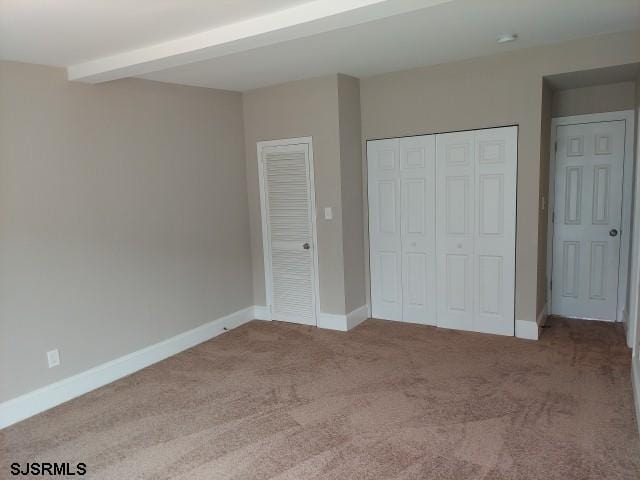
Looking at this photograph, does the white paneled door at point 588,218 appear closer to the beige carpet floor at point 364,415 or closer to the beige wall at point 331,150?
the beige carpet floor at point 364,415

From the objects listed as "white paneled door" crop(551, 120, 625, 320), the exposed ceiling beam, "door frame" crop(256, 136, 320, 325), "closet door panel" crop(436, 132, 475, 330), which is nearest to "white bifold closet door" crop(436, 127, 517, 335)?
"closet door panel" crop(436, 132, 475, 330)

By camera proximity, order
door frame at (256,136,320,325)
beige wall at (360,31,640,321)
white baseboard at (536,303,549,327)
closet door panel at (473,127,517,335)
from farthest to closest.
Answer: door frame at (256,136,320,325), white baseboard at (536,303,549,327), closet door panel at (473,127,517,335), beige wall at (360,31,640,321)

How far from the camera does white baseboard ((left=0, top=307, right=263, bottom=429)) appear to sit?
3090 millimetres

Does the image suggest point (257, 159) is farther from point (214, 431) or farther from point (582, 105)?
point (582, 105)

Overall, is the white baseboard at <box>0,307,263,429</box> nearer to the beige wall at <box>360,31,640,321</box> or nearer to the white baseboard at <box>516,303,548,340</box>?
the beige wall at <box>360,31,640,321</box>

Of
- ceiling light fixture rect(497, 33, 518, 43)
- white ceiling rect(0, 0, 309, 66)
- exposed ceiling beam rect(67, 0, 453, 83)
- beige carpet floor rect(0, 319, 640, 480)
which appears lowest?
beige carpet floor rect(0, 319, 640, 480)

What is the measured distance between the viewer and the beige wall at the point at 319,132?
14.4 ft

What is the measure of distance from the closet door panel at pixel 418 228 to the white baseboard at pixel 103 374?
1.79 meters

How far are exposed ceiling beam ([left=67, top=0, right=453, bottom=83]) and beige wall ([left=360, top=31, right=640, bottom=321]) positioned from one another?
2043 mm

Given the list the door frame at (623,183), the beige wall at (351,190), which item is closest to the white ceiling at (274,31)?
the beige wall at (351,190)

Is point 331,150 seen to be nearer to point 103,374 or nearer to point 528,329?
point 528,329

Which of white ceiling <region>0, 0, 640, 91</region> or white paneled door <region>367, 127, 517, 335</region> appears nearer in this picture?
white ceiling <region>0, 0, 640, 91</region>

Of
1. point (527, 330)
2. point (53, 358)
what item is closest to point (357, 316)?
point (527, 330)

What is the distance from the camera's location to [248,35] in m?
2.54
